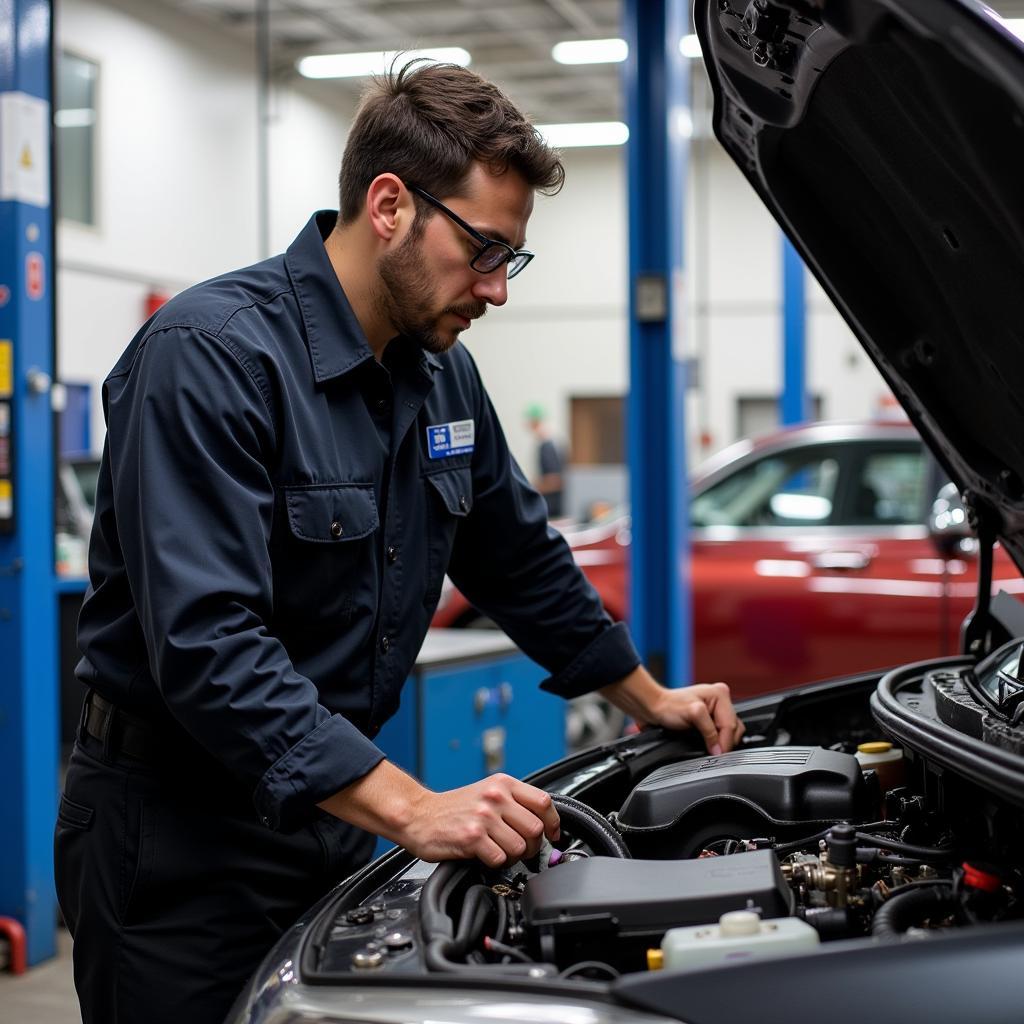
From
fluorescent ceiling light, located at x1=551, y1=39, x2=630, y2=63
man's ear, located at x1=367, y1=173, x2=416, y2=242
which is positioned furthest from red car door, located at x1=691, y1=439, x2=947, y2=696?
fluorescent ceiling light, located at x1=551, y1=39, x2=630, y2=63

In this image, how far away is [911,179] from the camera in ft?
5.32

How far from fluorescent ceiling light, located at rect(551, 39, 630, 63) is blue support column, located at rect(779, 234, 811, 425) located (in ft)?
12.6

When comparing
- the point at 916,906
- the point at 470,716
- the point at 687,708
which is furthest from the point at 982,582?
the point at 470,716

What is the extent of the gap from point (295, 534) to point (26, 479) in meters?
2.31

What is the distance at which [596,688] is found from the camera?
7.17 ft

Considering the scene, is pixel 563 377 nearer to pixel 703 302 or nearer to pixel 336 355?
pixel 703 302

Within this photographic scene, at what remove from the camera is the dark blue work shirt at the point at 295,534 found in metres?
1.49

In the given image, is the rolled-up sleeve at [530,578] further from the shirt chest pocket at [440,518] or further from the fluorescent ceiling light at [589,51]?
the fluorescent ceiling light at [589,51]

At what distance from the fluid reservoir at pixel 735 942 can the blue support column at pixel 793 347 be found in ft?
34.2

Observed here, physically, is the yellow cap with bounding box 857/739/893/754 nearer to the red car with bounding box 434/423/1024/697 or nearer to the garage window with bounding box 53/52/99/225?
the red car with bounding box 434/423/1024/697

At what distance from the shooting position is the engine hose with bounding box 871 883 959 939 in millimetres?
1337

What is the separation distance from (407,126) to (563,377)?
17456mm

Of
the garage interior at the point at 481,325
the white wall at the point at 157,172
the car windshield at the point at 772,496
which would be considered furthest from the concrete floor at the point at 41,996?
the white wall at the point at 157,172

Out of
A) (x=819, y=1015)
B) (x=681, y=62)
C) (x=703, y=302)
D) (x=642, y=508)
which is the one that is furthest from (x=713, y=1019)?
(x=703, y=302)
